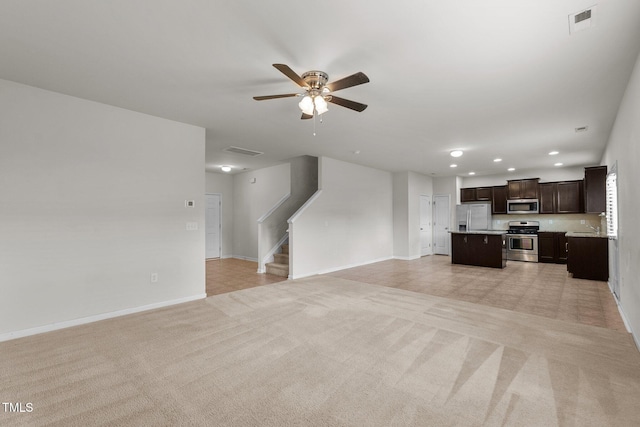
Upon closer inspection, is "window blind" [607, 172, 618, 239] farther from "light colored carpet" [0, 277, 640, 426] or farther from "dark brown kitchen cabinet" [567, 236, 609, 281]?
"light colored carpet" [0, 277, 640, 426]

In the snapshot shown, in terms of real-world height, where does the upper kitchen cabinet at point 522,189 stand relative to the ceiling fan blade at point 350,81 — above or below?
below

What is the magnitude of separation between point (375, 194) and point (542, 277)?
4.23 metres

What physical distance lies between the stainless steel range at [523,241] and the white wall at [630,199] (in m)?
4.70

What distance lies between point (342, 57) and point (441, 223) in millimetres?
8489

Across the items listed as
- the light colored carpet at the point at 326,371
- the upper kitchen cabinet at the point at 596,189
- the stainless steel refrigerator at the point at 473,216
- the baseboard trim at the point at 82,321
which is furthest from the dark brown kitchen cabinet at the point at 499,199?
the baseboard trim at the point at 82,321

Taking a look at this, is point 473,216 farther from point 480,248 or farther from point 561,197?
point 480,248

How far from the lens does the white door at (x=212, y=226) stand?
8711mm

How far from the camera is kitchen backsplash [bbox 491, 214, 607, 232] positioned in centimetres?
779

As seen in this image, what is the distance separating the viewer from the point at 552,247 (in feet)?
25.6

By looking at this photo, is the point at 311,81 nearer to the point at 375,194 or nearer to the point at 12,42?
the point at 12,42

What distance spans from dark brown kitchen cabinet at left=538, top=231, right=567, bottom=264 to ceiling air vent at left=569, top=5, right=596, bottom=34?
287 inches

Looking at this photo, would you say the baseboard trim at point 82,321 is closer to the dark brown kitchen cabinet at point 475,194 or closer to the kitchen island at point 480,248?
the kitchen island at point 480,248

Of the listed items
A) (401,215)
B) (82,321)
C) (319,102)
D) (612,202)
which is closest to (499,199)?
(401,215)

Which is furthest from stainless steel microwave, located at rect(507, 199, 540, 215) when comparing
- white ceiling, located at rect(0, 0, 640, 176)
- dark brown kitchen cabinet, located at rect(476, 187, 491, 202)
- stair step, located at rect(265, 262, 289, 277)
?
stair step, located at rect(265, 262, 289, 277)
